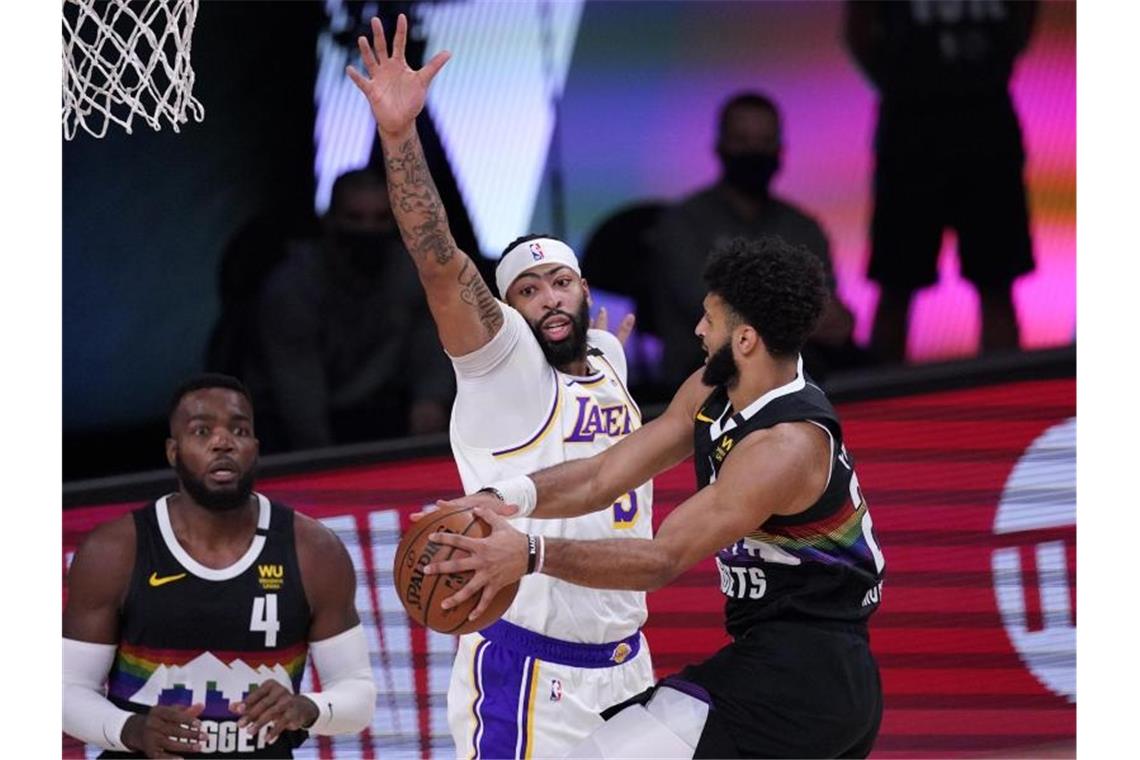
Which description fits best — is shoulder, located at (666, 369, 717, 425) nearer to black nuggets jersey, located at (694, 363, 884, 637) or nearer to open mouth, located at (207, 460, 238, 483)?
black nuggets jersey, located at (694, 363, 884, 637)

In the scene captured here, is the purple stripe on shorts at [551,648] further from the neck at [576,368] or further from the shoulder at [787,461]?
the shoulder at [787,461]

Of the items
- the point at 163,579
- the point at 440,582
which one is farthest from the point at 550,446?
the point at 163,579

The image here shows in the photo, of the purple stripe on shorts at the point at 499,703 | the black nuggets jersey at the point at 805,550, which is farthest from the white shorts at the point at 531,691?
the black nuggets jersey at the point at 805,550

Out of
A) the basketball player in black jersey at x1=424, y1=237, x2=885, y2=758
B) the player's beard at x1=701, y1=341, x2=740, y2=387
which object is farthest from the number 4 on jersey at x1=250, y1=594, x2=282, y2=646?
the player's beard at x1=701, y1=341, x2=740, y2=387

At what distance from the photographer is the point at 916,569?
20.4ft

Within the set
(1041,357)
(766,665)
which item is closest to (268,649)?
(766,665)

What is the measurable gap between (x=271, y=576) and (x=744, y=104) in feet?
8.98

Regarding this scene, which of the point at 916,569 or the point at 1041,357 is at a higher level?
the point at 1041,357

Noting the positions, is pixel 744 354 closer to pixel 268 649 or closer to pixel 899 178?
pixel 268 649

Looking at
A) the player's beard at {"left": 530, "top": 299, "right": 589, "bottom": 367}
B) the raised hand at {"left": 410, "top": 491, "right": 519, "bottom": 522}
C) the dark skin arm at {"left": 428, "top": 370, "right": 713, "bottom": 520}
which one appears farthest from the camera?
the player's beard at {"left": 530, "top": 299, "right": 589, "bottom": 367}

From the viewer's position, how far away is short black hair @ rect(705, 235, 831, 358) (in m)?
3.96

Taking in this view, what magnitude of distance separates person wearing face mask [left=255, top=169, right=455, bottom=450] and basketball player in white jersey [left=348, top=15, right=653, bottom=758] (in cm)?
153

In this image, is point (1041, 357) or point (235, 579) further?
point (1041, 357)
